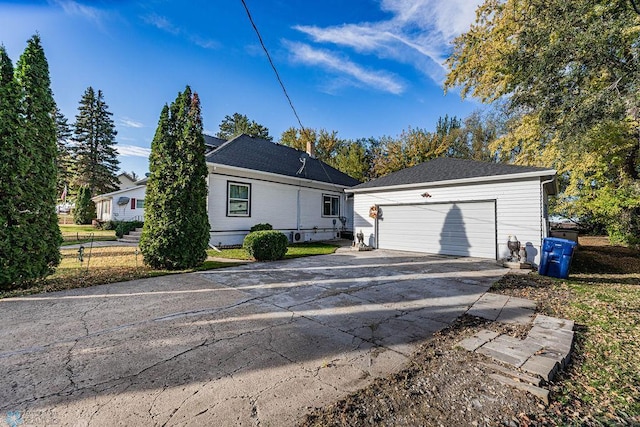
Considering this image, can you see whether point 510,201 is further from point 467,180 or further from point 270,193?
point 270,193

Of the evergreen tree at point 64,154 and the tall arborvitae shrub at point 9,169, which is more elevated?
the evergreen tree at point 64,154

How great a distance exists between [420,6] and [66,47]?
30.7 ft

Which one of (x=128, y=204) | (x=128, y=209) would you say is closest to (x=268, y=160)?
(x=128, y=204)

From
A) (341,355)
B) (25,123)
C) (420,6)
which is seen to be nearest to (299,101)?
(420,6)

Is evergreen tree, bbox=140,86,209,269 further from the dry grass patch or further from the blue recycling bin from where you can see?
the blue recycling bin

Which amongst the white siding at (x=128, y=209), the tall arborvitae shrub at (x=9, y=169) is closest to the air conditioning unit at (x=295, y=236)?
the tall arborvitae shrub at (x=9, y=169)

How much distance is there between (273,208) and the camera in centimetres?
1243

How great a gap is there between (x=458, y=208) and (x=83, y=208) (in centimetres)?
2857

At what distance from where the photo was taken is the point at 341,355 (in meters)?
2.69

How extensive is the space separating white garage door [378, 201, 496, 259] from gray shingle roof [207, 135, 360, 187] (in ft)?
16.5

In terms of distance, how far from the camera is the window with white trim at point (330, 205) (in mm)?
15195

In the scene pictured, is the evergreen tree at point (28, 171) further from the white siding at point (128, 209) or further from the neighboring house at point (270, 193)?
the white siding at point (128, 209)

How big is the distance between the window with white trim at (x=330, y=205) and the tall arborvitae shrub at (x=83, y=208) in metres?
21.6

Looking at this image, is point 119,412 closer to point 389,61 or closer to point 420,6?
point 420,6
